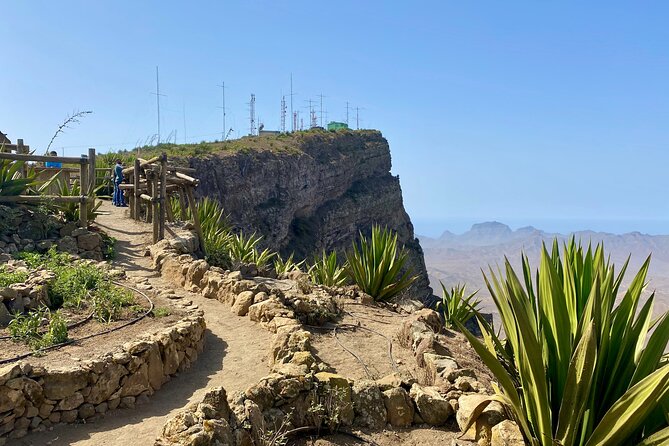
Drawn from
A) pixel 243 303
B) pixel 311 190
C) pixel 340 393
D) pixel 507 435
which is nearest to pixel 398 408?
pixel 340 393

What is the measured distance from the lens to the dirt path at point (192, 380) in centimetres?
443

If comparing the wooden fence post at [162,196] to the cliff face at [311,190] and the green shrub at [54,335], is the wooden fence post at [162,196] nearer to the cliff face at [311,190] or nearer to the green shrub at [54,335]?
the green shrub at [54,335]

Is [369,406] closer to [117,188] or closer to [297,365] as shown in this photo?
[297,365]

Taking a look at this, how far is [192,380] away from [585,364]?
158 inches

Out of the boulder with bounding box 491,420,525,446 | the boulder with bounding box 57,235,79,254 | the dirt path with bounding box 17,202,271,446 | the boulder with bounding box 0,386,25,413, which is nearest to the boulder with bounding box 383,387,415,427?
the boulder with bounding box 491,420,525,446

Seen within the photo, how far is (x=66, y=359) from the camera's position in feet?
16.5

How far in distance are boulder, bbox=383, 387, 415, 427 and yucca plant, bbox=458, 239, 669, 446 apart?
914 mm

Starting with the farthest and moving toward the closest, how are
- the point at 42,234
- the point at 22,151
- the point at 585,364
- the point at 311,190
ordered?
the point at 311,190 → the point at 22,151 → the point at 42,234 → the point at 585,364

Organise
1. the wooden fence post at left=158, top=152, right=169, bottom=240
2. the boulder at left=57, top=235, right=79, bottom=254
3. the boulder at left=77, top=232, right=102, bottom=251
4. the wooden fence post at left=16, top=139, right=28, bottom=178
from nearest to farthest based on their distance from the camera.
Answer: the boulder at left=57, top=235, right=79, bottom=254 < the boulder at left=77, top=232, right=102, bottom=251 < the wooden fence post at left=158, top=152, right=169, bottom=240 < the wooden fence post at left=16, top=139, right=28, bottom=178

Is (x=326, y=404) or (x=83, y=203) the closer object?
(x=326, y=404)

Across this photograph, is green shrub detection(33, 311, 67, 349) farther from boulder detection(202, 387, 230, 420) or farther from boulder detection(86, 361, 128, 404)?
boulder detection(202, 387, 230, 420)

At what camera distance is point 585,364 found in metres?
3.17

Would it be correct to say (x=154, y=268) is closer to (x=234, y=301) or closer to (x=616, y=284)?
(x=234, y=301)

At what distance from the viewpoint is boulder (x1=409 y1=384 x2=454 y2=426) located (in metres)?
4.53
